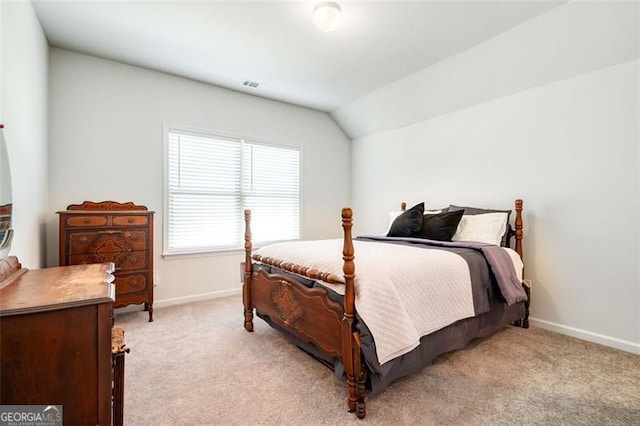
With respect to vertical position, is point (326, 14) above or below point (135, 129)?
above

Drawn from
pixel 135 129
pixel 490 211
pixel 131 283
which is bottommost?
pixel 131 283

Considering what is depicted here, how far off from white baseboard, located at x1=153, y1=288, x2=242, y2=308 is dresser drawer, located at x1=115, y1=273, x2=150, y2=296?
1.81ft

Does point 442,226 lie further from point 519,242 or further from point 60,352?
point 60,352

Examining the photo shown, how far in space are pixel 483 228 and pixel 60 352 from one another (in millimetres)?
3035

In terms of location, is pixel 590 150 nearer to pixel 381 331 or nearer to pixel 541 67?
pixel 541 67

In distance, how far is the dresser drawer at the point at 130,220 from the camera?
2824 mm

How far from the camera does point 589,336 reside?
254 cm

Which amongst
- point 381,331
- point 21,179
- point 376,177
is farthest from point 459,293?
point 21,179

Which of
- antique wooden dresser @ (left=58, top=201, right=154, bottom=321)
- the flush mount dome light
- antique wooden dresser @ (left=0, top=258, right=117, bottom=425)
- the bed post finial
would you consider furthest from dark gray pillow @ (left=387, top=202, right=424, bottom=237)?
antique wooden dresser @ (left=0, top=258, right=117, bottom=425)

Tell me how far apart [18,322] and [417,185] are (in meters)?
3.80

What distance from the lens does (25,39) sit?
82.6 inches

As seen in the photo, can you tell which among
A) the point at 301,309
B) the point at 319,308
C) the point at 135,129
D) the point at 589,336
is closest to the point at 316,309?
the point at 319,308

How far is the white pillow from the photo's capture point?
110 inches

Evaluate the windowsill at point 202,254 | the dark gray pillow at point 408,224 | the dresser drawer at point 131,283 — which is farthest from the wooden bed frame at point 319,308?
the windowsill at point 202,254
